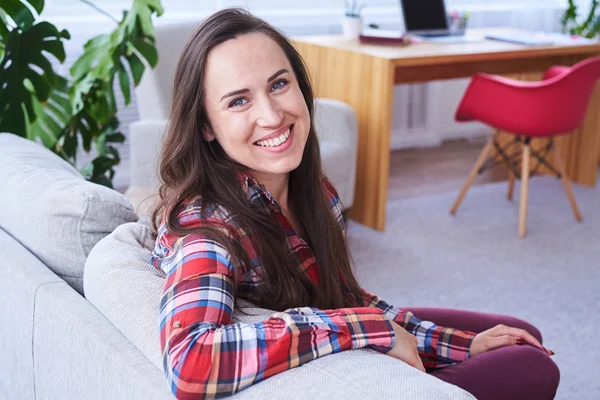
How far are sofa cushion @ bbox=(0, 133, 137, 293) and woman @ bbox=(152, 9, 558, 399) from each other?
14cm

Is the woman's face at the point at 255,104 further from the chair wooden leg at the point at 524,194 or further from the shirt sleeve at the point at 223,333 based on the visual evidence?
the chair wooden leg at the point at 524,194

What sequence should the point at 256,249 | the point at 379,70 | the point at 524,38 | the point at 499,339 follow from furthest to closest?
the point at 524,38 → the point at 379,70 → the point at 499,339 → the point at 256,249

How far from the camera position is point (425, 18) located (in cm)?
393

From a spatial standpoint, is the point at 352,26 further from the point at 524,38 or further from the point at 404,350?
the point at 404,350

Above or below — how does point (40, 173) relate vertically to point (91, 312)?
above

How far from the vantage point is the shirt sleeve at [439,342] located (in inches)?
57.5

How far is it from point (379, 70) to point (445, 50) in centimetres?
38

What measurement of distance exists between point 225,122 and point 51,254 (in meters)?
0.38

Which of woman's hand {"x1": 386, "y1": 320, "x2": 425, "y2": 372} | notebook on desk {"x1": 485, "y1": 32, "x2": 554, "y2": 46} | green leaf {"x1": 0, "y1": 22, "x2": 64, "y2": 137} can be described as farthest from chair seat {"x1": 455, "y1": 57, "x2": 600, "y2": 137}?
woman's hand {"x1": 386, "y1": 320, "x2": 425, "y2": 372}

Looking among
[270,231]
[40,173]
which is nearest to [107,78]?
[40,173]

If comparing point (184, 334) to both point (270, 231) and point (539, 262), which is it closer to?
point (270, 231)

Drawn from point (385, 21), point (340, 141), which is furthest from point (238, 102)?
point (385, 21)

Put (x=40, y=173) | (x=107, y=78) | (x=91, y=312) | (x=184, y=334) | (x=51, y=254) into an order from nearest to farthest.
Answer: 1. (x=184, y=334)
2. (x=91, y=312)
3. (x=51, y=254)
4. (x=40, y=173)
5. (x=107, y=78)

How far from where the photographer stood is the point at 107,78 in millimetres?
2625
